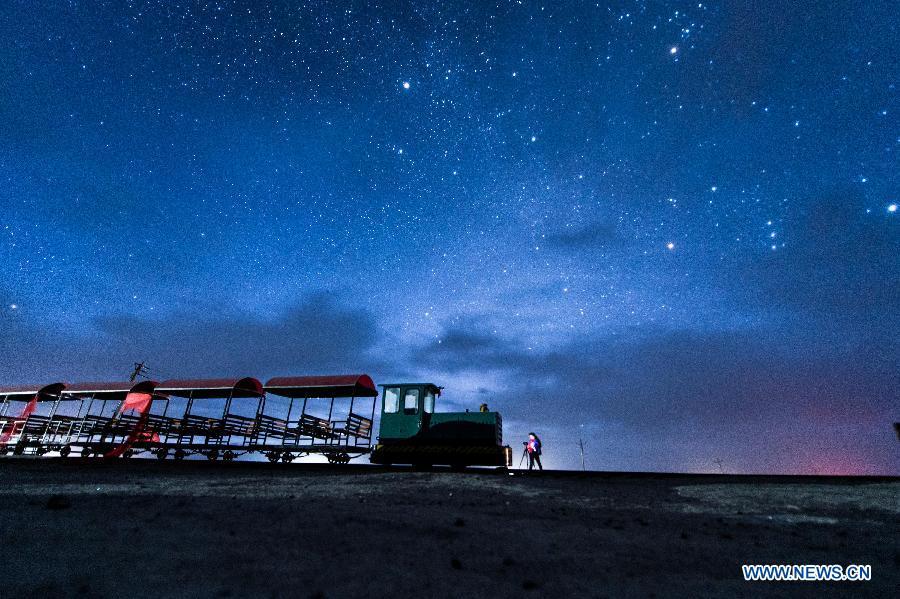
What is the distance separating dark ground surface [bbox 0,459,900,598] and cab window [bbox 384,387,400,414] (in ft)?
33.2

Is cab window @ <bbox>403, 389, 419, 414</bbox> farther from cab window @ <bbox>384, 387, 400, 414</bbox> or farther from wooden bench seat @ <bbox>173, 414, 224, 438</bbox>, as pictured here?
wooden bench seat @ <bbox>173, 414, 224, 438</bbox>

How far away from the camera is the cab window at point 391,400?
57.1 feet

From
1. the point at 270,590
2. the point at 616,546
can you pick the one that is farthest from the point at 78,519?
the point at 616,546

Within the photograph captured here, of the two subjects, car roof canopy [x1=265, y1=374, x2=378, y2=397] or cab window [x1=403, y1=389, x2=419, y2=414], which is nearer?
cab window [x1=403, y1=389, x2=419, y2=414]

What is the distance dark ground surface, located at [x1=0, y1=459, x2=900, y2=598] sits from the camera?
2.96m

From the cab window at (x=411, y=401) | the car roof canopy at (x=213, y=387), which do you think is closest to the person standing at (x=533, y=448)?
the cab window at (x=411, y=401)

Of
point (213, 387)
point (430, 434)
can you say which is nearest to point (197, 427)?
point (213, 387)

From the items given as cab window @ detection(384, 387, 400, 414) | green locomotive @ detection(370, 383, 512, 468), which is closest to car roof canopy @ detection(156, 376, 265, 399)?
cab window @ detection(384, 387, 400, 414)

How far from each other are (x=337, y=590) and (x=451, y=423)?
14.4m

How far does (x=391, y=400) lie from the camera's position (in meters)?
17.6

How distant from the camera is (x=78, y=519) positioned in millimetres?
4555

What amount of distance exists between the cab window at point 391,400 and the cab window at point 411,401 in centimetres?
33

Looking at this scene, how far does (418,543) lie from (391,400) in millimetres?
13990

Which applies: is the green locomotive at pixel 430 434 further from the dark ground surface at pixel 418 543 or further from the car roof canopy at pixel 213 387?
the dark ground surface at pixel 418 543
